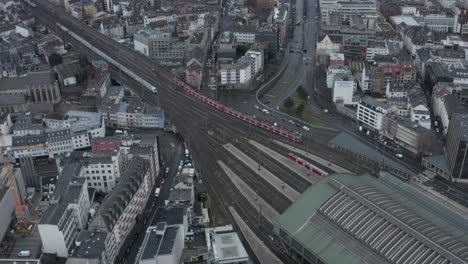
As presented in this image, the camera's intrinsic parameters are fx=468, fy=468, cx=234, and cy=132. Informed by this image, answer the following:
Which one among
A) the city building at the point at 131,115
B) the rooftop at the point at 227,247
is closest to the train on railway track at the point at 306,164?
the rooftop at the point at 227,247

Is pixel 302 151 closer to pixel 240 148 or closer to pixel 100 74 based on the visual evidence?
pixel 240 148

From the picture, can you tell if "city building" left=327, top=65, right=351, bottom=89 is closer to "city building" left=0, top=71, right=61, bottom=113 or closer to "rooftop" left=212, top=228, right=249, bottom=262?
"rooftop" left=212, top=228, right=249, bottom=262

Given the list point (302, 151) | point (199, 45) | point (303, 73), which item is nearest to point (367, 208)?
point (302, 151)

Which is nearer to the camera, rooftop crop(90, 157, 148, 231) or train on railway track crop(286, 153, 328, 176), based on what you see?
rooftop crop(90, 157, 148, 231)

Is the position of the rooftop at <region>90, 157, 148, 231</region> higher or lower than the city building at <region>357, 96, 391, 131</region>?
lower

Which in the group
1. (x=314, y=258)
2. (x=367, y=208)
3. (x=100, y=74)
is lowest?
(x=314, y=258)

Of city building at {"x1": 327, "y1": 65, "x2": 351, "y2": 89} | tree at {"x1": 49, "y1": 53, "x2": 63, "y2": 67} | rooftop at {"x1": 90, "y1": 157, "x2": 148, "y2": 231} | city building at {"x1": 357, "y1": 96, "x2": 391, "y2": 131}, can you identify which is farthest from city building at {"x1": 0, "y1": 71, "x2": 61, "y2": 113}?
city building at {"x1": 357, "y1": 96, "x2": 391, "y2": 131}

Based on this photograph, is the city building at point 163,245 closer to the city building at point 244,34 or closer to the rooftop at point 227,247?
the rooftop at point 227,247

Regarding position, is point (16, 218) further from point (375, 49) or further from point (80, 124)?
point (375, 49)
